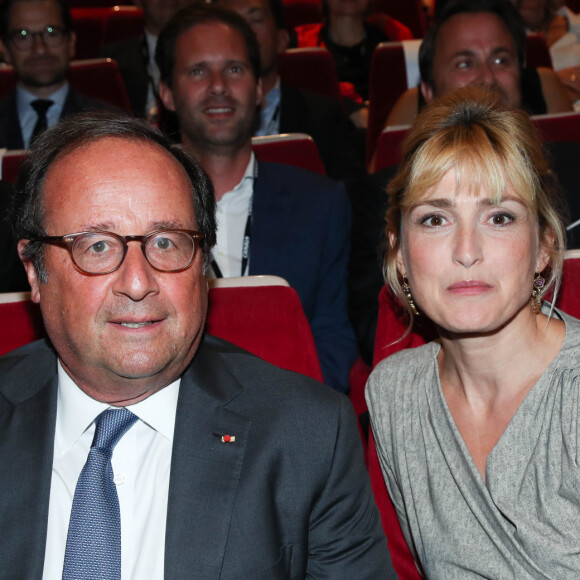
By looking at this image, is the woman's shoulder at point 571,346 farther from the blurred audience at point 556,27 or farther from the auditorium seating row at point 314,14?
the auditorium seating row at point 314,14

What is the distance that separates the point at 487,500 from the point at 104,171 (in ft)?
2.88

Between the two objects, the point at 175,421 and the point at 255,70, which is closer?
the point at 175,421

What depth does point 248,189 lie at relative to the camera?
2.76 m

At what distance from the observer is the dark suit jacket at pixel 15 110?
3.69 meters

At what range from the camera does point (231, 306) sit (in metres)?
1.70

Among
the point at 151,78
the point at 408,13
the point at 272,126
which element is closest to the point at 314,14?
the point at 408,13

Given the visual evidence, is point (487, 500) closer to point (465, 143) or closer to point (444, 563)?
point (444, 563)

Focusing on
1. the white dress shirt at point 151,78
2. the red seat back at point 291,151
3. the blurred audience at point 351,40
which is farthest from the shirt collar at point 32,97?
the blurred audience at point 351,40

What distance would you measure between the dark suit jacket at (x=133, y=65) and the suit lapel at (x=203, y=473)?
10.2 ft

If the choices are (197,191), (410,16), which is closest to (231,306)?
(197,191)

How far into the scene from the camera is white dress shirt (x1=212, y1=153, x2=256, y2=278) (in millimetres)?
2639

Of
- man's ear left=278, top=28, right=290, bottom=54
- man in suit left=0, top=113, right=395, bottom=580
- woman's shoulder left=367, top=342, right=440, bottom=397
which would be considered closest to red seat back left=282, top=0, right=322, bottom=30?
man's ear left=278, top=28, right=290, bottom=54

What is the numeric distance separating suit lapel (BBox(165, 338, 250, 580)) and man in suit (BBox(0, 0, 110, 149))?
8.23ft

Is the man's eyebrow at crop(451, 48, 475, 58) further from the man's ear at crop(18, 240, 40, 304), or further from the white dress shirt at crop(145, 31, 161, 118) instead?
the man's ear at crop(18, 240, 40, 304)
